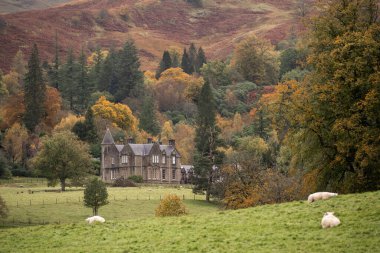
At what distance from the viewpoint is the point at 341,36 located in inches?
A: 1447

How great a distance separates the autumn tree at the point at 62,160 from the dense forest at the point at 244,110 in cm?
178

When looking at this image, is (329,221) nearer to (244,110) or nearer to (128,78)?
(244,110)

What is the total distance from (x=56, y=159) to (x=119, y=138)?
3645 cm

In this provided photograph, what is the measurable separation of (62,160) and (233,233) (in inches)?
2210

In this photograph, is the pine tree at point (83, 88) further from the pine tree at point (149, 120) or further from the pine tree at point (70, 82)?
the pine tree at point (149, 120)

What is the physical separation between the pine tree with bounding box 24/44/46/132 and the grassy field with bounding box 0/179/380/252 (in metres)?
87.6

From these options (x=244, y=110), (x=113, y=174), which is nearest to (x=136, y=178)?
(x=113, y=174)

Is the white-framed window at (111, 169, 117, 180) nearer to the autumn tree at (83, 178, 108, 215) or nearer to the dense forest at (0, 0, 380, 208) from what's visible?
the dense forest at (0, 0, 380, 208)

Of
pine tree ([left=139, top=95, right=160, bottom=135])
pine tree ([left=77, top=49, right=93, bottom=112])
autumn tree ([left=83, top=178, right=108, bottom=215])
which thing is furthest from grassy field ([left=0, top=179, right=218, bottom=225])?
pine tree ([left=77, top=49, right=93, bottom=112])

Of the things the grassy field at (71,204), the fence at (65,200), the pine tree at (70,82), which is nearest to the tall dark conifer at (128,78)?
the pine tree at (70,82)

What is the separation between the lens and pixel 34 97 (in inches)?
4707

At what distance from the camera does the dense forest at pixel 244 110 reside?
35.0 meters

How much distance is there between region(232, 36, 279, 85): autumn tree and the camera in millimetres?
150875

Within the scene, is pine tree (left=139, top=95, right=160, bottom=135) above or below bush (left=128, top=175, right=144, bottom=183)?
above
